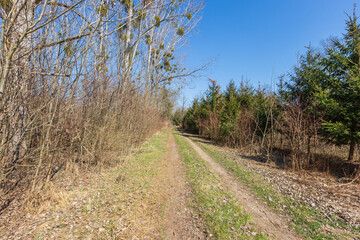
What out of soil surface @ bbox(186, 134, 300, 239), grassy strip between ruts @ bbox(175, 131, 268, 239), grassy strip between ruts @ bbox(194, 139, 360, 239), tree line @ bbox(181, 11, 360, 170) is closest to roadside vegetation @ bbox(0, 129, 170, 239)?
grassy strip between ruts @ bbox(175, 131, 268, 239)

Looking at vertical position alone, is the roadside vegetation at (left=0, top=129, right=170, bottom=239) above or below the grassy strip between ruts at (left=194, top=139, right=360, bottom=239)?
below

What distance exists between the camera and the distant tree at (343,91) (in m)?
6.44

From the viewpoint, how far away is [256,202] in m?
4.48

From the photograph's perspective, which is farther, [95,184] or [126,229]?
[95,184]

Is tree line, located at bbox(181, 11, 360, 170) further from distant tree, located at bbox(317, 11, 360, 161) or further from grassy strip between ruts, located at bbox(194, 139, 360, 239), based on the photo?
grassy strip between ruts, located at bbox(194, 139, 360, 239)

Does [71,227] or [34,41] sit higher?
[34,41]

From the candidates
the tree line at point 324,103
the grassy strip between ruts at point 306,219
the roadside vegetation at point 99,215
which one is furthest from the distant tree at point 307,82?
the roadside vegetation at point 99,215

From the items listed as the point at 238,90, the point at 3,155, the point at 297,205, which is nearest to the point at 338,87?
the point at 297,205

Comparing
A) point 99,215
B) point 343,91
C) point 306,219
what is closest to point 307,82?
point 343,91

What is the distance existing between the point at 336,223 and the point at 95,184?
6011 mm

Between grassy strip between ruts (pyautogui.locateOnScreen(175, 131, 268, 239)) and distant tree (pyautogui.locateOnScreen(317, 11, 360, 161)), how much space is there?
17.3 feet

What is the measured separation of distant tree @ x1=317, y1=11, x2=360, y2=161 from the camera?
6438mm

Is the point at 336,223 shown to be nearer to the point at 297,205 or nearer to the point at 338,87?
the point at 297,205

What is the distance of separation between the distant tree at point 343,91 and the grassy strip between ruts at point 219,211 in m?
5.27
